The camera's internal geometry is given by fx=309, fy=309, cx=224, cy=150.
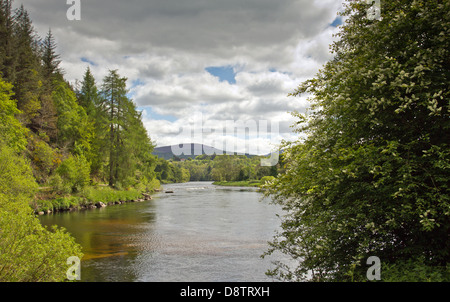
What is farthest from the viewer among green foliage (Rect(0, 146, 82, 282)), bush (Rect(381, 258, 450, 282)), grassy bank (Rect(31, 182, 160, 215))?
grassy bank (Rect(31, 182, 160, 215))

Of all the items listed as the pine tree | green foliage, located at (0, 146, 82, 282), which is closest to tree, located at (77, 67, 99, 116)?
the pine tree

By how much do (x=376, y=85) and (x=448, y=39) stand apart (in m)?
1.64

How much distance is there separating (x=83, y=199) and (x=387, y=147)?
33345mm

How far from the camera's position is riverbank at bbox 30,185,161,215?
28281 mm

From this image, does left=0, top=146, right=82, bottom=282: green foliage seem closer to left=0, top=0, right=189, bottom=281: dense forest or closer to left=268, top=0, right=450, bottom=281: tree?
left=0, top=0, right=189, bottom=281: dense forest

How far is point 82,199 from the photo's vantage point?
1302 inches

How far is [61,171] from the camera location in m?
32.8

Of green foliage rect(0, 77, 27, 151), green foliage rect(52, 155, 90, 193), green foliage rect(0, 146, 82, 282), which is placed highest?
green foliage rect(0, 77, 27, 151)

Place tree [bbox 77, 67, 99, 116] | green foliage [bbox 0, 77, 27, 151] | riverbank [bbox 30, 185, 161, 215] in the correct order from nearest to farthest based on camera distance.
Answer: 1. green foliage [bbox 0, 77, 27, 151]
2. riverbank [bbox 30, 185, 161, 215]
3. tree [bbox 77, 67, 99, 116]

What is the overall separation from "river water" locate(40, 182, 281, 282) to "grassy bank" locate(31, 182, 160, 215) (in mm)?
2225

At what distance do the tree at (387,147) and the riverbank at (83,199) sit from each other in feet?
88.5

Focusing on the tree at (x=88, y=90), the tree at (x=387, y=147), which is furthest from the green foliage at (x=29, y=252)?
the tree at (x=88, y=90)

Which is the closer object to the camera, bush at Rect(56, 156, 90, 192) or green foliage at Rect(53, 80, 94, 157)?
bush at Rect(56, 156, 90, 192)

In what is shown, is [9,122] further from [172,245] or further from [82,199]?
[172,245]
